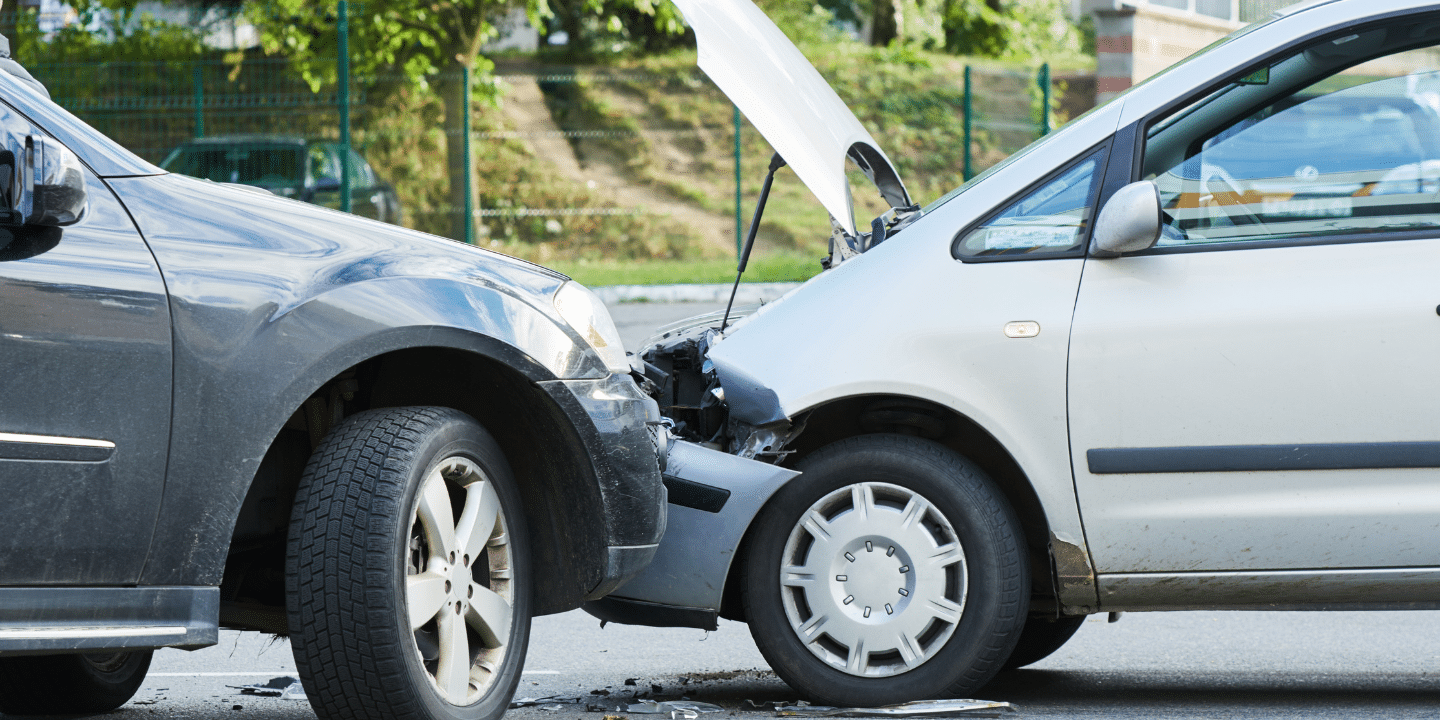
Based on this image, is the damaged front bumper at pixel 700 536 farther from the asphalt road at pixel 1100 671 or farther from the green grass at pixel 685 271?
the green grass at pixel 685 271

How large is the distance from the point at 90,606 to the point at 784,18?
83.7ft

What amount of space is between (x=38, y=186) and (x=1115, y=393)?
253 centimetres

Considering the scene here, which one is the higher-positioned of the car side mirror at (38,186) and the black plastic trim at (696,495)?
the car side mirror at (38,186)

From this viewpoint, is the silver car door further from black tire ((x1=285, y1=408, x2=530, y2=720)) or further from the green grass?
the green grass

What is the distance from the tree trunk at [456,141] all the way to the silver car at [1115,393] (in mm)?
12735

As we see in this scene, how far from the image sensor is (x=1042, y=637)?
482 cm

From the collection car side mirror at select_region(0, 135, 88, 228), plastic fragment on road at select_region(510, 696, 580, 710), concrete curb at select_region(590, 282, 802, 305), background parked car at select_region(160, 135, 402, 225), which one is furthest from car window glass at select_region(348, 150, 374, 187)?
car side mirror at select_region(0, 135, 88, 228)

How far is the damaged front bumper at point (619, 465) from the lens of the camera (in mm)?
3709

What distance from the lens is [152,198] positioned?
3.22 m

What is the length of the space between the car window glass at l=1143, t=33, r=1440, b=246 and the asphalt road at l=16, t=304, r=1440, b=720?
132cm

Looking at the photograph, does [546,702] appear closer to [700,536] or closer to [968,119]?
[700,536]

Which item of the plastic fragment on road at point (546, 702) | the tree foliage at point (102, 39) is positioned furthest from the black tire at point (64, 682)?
the tree foliage at point (102, 39)

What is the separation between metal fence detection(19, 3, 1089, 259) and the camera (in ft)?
50.9

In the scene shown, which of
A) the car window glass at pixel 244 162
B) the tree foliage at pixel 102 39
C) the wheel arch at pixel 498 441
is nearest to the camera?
the wheel arch at pixel 498 441
